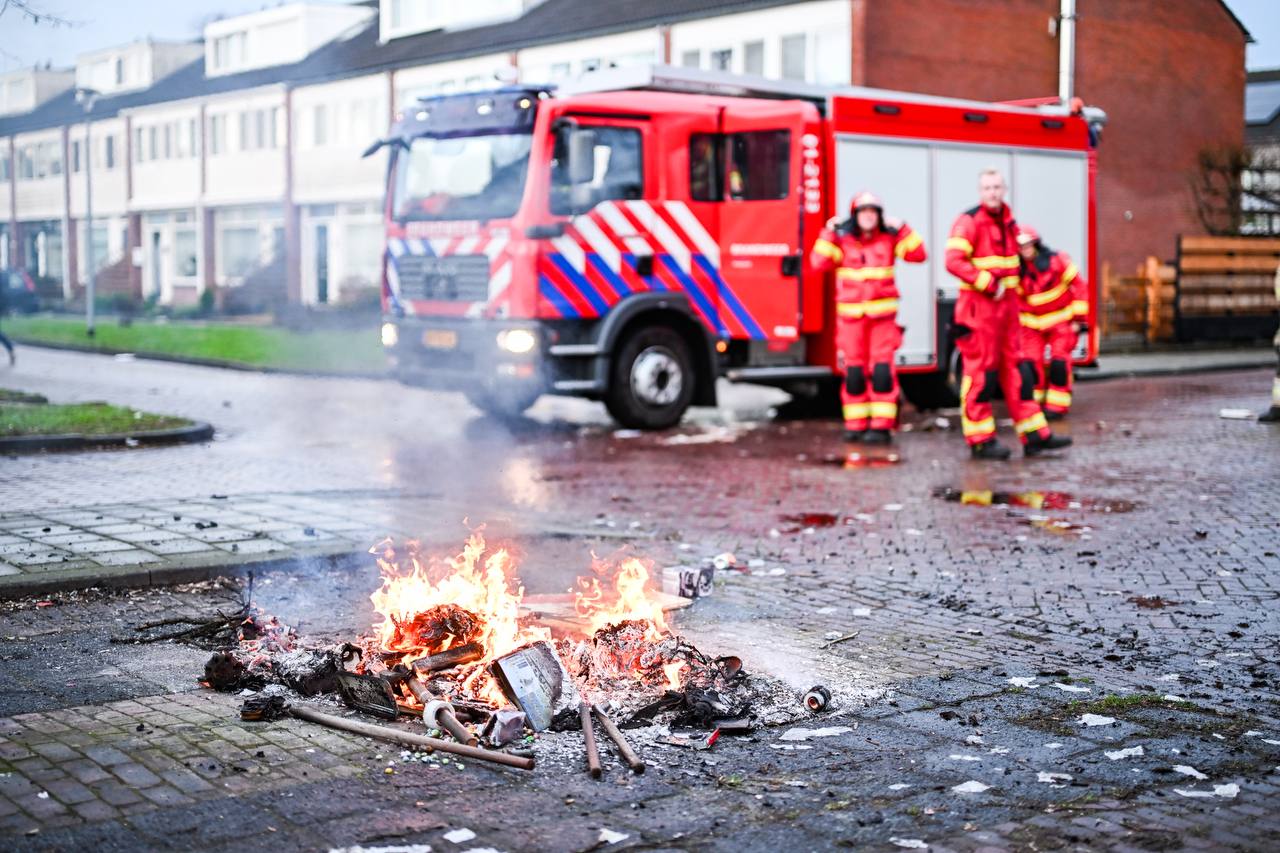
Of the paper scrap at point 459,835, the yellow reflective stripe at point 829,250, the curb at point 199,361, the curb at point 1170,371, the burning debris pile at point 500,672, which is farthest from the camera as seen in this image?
the curb at point 1170,371

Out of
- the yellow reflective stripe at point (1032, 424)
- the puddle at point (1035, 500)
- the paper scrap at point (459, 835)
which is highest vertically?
the yellow reflective stripe at point (1032, 424)

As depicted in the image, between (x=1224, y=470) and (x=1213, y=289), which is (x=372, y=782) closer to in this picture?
(x=1224, y=470)

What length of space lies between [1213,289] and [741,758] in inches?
1058

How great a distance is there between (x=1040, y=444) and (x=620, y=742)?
8.51 meters

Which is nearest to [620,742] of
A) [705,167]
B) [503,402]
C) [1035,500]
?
[1035,500]

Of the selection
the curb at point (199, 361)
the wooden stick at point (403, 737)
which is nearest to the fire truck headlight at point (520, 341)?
the curb at point (199, 361)

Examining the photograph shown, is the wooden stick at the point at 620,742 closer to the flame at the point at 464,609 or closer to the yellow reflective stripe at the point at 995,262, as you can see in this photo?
the flame at the point at 464,609

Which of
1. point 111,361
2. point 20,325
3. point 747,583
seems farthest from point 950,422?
point 20,325

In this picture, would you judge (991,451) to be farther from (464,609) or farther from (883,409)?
(464,609)

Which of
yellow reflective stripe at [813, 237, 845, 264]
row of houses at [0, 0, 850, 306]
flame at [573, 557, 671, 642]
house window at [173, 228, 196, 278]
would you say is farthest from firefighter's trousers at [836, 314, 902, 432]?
house window at [173, 228, 196, 278]

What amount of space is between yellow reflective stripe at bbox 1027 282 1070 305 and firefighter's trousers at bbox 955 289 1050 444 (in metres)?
2.23

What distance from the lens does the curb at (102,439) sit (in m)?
12.0

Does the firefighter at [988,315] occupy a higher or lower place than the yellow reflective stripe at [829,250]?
lower

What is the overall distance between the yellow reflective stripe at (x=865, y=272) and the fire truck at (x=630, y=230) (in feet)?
5.30
